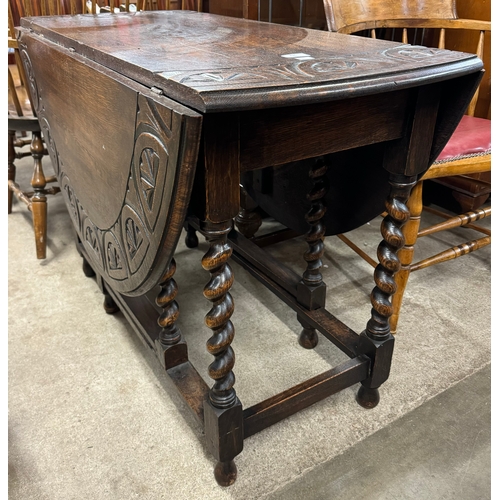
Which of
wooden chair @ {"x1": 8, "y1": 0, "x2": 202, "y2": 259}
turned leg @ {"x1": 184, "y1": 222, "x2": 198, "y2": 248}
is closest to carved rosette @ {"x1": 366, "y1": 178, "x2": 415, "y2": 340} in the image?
turned leg @ {"x1": 184, "y1": 222, "x2": 198, "y2": 248}

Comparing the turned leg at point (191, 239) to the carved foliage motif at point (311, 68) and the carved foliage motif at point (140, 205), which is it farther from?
the carved foliage motif at point (311, 68)

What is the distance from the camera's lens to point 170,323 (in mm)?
1136

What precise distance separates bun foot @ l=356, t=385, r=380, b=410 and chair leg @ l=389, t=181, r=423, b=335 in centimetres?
27

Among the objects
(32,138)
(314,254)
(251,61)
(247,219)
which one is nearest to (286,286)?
(314,254)

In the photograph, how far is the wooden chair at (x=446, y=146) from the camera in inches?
51.9

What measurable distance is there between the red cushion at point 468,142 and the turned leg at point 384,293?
359 mm

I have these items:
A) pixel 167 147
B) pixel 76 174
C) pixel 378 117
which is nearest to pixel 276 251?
pixel 76 174

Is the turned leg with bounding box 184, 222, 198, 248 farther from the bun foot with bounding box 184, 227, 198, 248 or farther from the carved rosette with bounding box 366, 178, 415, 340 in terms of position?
the carved rosette with bounding box 366, 178, 415, 340

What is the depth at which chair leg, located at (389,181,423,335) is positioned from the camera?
1.29 metres

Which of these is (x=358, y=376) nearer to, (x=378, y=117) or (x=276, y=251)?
(x=378, y=117)

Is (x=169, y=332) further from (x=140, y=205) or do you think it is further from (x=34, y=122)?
(x=34, y=122)

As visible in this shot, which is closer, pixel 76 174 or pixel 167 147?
pixel 167 147

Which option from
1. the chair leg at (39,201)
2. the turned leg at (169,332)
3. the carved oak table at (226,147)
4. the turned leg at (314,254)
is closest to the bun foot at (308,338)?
the carved oak table at (226,147)

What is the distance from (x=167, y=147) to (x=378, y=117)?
41 centimetres
